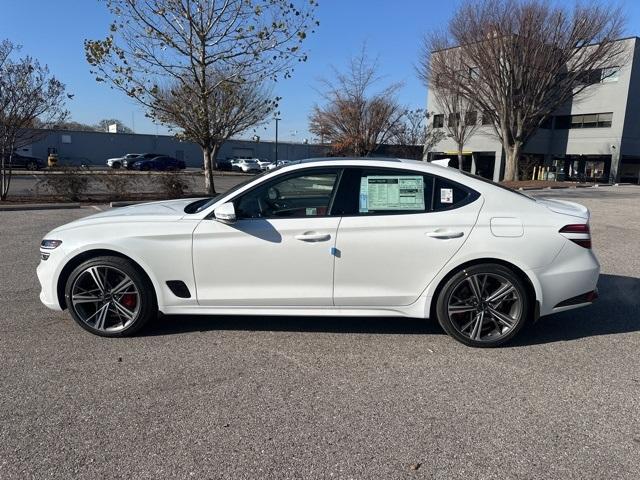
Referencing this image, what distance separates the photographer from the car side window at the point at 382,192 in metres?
4.06

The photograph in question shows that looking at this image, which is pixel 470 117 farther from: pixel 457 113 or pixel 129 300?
pixel 129 300

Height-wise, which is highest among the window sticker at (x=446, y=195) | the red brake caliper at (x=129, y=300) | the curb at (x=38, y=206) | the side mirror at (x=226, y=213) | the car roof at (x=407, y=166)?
the car roof at (x=407, y=166)

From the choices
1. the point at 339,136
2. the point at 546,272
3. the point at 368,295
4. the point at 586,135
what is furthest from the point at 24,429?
the point at 586,135

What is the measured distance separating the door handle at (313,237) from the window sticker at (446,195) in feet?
3.31

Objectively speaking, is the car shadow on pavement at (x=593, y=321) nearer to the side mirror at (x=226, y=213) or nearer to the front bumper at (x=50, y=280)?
the side mirror at (x=226, y=213)

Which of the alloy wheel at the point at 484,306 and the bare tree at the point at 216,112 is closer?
the alloy wheel at the point at 484,306

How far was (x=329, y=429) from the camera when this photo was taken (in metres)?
2.89

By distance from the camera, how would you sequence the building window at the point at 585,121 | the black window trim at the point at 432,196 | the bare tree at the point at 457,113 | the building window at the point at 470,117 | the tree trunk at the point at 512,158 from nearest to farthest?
the black window trim at the point at 432,196
the tree trunk at the point at 512,158
the bare tree at the point at 457,113
the building window at the point at 470,117
the building window at the point at 585,121

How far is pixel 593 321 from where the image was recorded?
480 cm

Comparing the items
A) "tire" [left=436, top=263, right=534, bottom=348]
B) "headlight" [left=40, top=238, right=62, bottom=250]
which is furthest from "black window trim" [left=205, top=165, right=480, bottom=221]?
"headlight" [left=40, top=238, right=62, bottom=250]

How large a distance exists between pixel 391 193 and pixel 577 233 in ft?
5.13

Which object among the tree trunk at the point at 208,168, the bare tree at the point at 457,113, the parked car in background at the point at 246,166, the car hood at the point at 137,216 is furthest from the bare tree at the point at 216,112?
the parked car in background at the point at 246,166

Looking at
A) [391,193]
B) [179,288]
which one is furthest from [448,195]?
[179,288]

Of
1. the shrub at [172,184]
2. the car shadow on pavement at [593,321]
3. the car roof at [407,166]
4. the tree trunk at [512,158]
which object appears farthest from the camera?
the tree trunk at [512,158]
